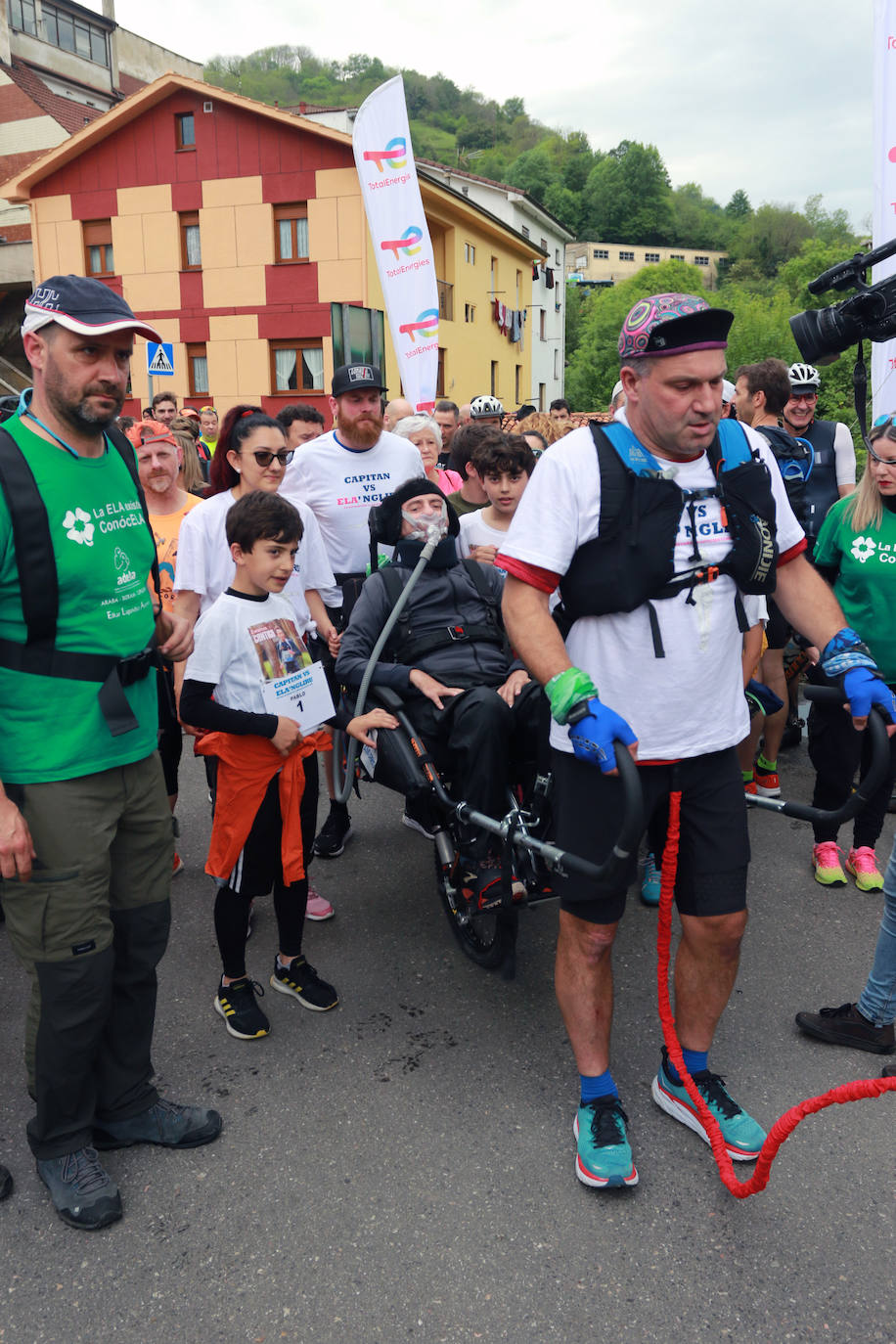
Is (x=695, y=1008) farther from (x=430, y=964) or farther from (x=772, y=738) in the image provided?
(x=772, y=738)

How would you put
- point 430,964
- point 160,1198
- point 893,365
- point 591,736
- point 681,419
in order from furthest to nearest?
point 893,365, point 430,964, point 160,1198, point 681,419, point 591,736

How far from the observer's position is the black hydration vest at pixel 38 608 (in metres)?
2.37

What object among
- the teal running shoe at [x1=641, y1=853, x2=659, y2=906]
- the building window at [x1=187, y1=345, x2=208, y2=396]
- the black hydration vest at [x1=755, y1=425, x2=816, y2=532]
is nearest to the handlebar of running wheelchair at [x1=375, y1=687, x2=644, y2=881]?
the teal running shoe at [x1=641, y1=853, x2=659, y2=906]

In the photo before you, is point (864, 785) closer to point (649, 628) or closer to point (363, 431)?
point (649, 628)

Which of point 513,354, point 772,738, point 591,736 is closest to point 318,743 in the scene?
point 591,736

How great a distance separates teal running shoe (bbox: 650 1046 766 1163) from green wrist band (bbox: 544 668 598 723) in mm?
1255

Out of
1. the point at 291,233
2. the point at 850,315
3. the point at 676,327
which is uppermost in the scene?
the point at 291,233

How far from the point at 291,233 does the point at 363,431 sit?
2377 centimetres

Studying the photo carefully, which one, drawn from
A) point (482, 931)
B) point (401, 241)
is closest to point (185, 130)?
point (401, 241)

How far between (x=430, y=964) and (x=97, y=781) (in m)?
1.72

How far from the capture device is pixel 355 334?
401 inches

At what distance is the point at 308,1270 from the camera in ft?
7.66

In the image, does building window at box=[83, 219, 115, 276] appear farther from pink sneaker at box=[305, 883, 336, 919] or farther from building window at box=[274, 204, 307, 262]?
pink sneaker at box=[305, 883, 336, 919]

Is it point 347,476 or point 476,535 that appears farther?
point 347,476
